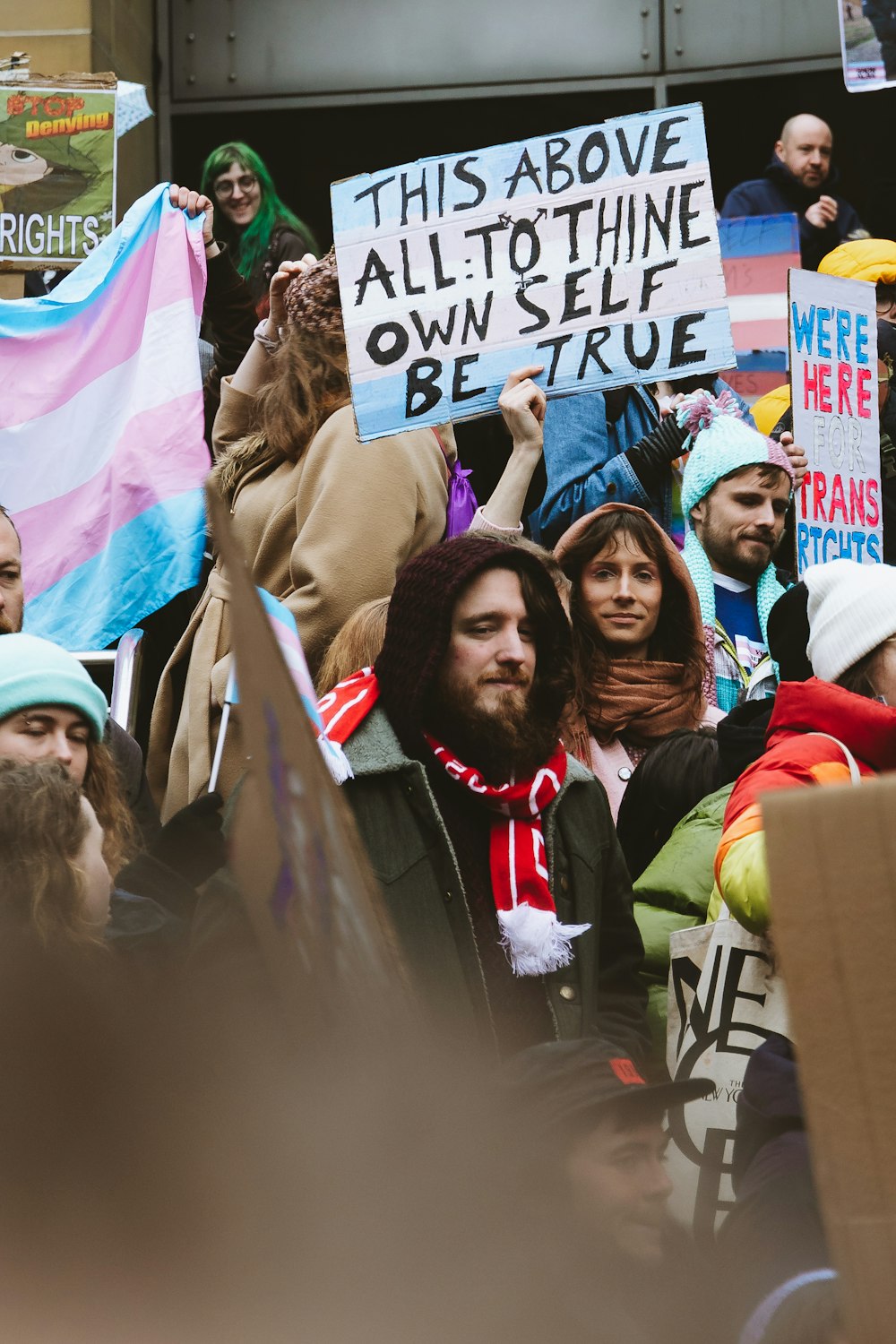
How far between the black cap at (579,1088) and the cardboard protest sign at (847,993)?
0.93 ft

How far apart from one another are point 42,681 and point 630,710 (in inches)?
59.0

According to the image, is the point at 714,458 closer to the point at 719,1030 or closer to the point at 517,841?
the point at 517,841

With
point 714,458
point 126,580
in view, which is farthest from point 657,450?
point 126,580

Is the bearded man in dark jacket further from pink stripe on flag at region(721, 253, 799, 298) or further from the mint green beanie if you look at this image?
the mint green beanie

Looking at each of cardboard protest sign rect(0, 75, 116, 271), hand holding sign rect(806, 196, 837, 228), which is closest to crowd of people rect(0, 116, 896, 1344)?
cardboard protest sign rect(0, 75, 116, 271)

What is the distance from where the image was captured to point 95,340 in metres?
5.02

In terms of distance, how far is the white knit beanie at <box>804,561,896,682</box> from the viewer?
10.5 feet

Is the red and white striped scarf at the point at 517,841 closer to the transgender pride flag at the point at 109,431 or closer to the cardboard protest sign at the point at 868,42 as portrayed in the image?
the transgender pride flag at the point at 109,431

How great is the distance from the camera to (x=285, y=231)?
614 cm

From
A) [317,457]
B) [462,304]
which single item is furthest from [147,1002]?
[462,304]

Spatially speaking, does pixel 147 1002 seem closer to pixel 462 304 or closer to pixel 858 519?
pixel 462 304

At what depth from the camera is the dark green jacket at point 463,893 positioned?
286 cm

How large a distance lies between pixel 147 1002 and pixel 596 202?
11.2ft

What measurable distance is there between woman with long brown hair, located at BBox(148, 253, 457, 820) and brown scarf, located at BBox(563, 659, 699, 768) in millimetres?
515
